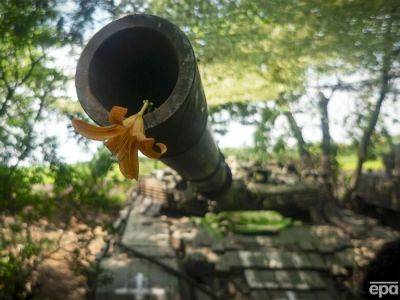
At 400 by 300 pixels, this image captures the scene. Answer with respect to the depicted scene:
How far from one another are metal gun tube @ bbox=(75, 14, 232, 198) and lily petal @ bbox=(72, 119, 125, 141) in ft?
0.38

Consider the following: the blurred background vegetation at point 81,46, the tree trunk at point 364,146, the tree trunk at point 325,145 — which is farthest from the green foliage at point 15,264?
the tree trunk at point 364,146

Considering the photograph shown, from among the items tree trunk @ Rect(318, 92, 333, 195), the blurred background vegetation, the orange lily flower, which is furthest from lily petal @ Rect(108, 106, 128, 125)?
tree trunk @ Rect(318, 92, 333, 195)

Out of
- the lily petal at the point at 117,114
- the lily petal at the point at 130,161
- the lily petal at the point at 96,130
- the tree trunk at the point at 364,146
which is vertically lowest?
the lily petal at the point at 130,161

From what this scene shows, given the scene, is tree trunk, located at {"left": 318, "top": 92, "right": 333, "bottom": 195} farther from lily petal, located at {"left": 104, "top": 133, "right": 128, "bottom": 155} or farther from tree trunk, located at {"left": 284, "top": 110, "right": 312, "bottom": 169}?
lily petal, located at {"left": 104, "top": 133, "right": 128, "bottom": 155}

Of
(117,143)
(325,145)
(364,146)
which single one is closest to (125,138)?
(117,143)

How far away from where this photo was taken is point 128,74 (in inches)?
72.7

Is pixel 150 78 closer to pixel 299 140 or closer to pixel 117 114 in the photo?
pixel 117 114

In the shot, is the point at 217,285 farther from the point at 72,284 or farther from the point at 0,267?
the point at 0,267

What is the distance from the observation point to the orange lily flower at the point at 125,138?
128cm

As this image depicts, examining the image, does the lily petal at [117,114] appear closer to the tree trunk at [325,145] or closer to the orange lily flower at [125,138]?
the orange lily flower at [125,138]

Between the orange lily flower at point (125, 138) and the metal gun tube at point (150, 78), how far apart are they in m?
0.06

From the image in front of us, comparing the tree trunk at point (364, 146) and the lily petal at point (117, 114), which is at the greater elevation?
the tree trunk at point (364, 146)

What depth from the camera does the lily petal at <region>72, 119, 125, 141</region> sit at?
1.25m

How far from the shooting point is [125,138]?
132cm
